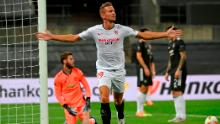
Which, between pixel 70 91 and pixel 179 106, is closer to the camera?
pixel 70 91

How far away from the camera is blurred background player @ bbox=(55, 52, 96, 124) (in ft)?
43.0

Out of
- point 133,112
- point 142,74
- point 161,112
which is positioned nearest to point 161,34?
point 142,74

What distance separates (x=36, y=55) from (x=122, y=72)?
163 cm

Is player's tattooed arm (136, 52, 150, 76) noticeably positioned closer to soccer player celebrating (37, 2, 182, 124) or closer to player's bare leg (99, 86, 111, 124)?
soccer player celebrating (37, 2, 182, 124)

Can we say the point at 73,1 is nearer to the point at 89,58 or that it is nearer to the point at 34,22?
the point at 89,58

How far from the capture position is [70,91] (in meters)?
13.3

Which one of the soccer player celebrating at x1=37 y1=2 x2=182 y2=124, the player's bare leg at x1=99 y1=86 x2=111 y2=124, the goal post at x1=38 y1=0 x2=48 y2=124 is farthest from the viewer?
the player's bare leg at x1=99 y1=86 x2=111 y2=124

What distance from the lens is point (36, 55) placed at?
41.4ft

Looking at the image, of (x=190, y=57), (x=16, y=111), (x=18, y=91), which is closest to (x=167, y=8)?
(x=190, y=57)

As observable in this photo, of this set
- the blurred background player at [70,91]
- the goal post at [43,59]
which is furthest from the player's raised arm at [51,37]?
the blurred background player at [70,91]

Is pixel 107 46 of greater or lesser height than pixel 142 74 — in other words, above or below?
above

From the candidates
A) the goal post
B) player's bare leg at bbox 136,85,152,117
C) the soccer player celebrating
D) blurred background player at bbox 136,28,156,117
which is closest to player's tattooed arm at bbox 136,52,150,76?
blurred background player at bbox 136,28,156,117

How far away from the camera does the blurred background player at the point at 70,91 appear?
13094 mm

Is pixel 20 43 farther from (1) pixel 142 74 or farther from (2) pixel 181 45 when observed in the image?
(1) pixel 142 74
